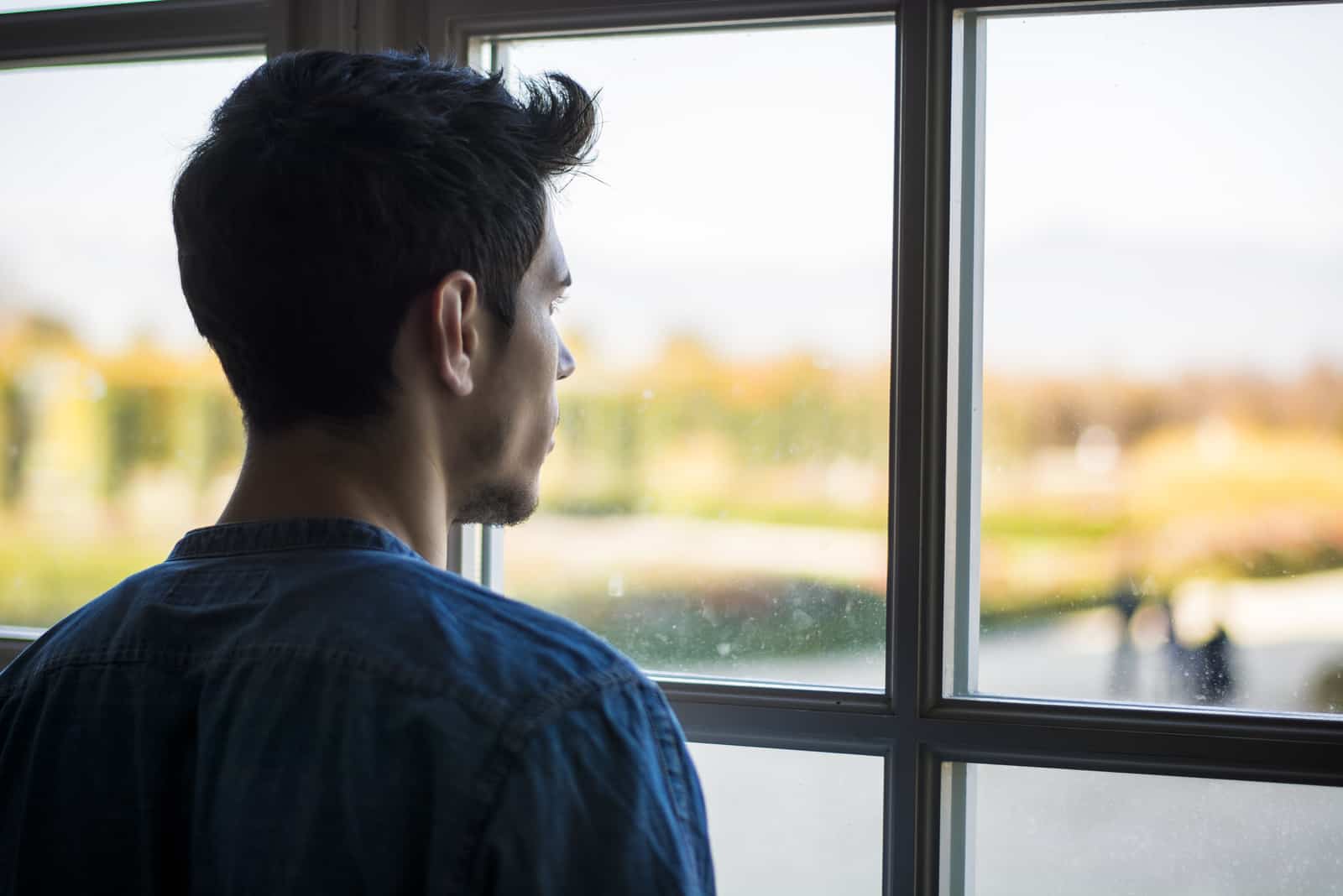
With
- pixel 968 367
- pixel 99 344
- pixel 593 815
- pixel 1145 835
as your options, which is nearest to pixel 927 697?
pixel 1145 835

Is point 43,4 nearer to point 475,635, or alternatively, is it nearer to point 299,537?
point 299,537

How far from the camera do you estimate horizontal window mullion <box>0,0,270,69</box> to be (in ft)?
4.72

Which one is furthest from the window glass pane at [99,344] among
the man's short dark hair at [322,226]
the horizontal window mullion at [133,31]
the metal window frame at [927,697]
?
the man's short dark hair at [322,226]

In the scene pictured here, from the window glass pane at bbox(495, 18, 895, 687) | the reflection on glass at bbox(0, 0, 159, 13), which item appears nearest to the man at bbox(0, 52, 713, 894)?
the window glass pane at bbox(495, 18, 895, 687)

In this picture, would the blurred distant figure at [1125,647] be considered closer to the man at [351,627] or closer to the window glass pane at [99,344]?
the man at [351,627]

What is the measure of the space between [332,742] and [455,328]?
0.29 meters

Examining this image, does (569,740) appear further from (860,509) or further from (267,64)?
(860,509)

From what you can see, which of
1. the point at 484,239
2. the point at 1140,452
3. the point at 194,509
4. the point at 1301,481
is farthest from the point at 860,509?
the point at 194,509

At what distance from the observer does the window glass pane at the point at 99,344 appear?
1.51 metres

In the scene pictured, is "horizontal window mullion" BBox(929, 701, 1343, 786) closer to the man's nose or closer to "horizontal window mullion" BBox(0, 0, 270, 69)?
the man's nose

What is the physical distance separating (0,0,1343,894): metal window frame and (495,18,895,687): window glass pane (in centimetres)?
4

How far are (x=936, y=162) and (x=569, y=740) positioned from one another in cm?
89

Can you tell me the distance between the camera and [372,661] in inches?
23.5

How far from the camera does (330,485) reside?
71 cm
